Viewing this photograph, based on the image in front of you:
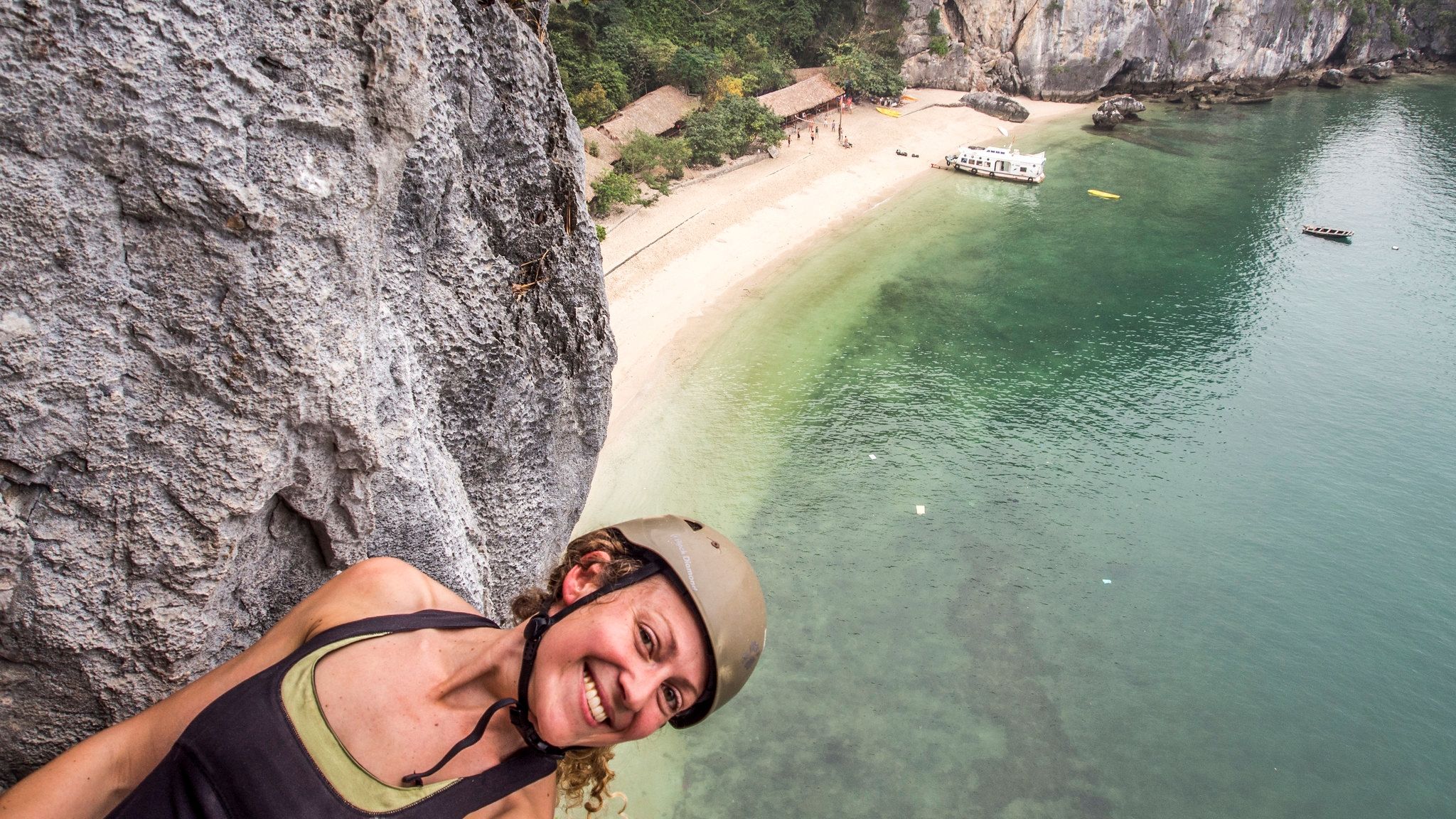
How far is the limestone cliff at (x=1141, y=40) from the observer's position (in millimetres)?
44500

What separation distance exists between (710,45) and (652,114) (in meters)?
8.08

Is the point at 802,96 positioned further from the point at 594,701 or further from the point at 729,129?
the point at 594,701

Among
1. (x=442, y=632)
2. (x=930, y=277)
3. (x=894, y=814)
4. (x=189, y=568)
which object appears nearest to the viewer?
(x=442, y=632)

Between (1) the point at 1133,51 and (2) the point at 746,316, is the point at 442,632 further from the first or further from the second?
(1) the point at 1133,51

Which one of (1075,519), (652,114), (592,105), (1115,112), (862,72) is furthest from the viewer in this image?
(1115,112)

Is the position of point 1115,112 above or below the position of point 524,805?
above

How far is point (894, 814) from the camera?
11367 millimetres

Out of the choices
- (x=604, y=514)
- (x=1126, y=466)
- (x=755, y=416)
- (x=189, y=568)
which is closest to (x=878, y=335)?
(x=755, y=416)

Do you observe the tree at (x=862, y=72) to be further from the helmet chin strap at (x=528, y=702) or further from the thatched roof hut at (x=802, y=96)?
the helmet chin strap at (x=528, y=702)

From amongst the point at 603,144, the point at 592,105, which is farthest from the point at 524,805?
the point at 592,105

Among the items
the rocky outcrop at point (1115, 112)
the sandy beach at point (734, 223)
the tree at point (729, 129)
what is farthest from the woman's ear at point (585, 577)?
the rocky outcrop at point (1115, 112)

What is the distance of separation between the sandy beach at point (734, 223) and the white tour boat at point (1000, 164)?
68.8 inches

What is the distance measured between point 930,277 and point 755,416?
33.7ft

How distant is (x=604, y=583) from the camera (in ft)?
A: 10.0
